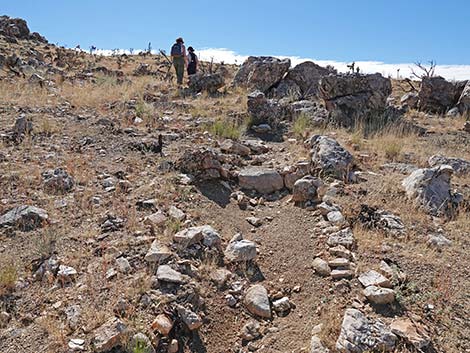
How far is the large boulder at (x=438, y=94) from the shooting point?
10.8 metres

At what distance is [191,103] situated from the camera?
33.9ft

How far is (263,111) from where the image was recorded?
8.30 meters

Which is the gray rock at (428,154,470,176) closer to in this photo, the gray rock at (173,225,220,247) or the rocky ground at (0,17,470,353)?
the rocky ground at (0,17,470,353)

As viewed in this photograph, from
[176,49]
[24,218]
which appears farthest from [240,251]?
[176,49]

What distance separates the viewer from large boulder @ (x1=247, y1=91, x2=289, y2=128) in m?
8.20

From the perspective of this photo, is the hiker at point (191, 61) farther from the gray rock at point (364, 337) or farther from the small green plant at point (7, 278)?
the gray rock at point (364, 337)

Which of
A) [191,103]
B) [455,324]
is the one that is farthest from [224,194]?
[191,103]

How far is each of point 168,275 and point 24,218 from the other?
2001mm

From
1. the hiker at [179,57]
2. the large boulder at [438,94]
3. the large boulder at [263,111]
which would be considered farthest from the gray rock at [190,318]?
the hiker at [179,57]

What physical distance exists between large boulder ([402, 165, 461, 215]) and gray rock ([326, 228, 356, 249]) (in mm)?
1218

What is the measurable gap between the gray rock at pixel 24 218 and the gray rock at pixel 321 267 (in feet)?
9.71

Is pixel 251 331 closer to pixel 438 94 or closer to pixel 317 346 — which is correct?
pixel 317 346

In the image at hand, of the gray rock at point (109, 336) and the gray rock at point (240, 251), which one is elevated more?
the gray rock at point (240, 251)

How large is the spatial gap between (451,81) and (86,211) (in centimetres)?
1042
